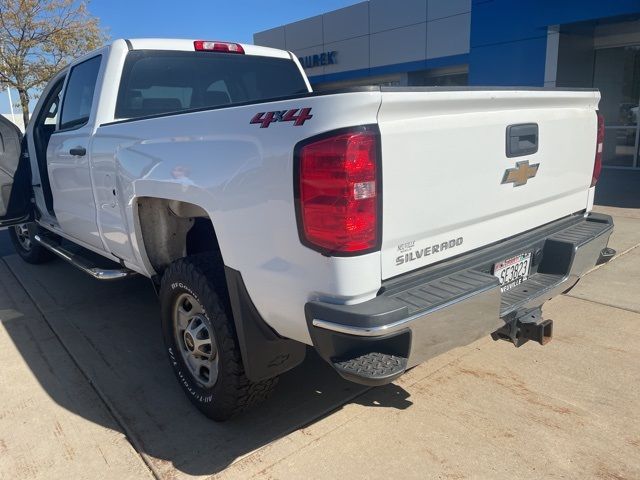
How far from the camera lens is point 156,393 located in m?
3.26

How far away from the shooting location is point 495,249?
270 centimetres

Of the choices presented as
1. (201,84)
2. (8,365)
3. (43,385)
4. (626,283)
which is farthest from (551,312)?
(8,365)

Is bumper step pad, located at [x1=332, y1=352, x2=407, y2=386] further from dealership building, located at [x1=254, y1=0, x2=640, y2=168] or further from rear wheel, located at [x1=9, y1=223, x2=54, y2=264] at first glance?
dealership building, located at [x1=254, y1=0, x2=640, y2=168]

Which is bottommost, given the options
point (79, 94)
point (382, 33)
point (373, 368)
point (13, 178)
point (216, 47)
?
point (373, 368)

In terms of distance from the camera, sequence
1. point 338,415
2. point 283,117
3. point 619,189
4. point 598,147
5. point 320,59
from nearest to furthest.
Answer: point 283,117 < point 338,415 < point 598,147 < point 619,189 < point 320,59

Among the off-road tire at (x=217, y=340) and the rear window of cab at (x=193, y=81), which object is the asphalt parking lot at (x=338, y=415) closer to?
the off-road tire at (x=217, y=340)

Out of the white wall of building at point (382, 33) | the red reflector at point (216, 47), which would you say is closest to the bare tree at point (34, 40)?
the white wall of building at point (382, 33)

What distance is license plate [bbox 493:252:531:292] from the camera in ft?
8.92

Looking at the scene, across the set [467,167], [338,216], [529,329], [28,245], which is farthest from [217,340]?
[28,245]

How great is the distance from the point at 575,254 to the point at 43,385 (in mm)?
3398

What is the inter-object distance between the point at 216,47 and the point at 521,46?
9.63 m

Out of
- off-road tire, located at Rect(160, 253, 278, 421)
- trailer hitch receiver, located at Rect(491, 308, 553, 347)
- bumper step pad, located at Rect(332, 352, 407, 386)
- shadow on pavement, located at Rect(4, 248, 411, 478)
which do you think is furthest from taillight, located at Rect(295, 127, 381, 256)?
shadow on pavement, located at Rect(4, 248, 411, 478)

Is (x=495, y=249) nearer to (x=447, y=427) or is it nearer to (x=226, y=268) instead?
(x=447, y=427)

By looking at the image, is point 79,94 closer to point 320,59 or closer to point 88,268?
point 88,268
